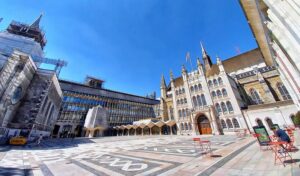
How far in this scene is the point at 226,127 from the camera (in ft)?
86.6

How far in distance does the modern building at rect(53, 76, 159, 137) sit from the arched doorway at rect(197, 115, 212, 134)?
31533mm

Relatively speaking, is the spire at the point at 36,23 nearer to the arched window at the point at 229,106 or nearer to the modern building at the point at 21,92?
the modern building at the point at 21,92

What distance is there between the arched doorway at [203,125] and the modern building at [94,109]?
31.5 metres

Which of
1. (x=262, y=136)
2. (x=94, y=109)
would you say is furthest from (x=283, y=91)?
(x=94, y=109)

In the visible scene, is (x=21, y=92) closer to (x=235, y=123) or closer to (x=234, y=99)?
(x=234, y=99)

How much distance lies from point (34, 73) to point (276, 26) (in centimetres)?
3934

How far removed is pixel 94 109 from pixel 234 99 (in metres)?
41.7

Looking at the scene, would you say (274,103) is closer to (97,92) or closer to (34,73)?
(34,73)

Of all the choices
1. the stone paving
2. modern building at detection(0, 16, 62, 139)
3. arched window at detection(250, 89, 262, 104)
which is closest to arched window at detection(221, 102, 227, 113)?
arched window at detection(250, 89, 262, 104)

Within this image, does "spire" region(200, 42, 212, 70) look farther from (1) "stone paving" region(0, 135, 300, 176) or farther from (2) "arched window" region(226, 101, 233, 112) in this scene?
(1) "stone paving" region(0, 135, 300, 176)

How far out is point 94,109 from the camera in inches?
1700

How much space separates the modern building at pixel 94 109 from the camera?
4309 centimetres

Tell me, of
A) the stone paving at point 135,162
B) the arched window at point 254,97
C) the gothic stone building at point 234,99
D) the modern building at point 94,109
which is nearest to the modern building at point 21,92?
the modern building at point 94,109

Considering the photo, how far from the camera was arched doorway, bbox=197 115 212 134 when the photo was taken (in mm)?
27605
